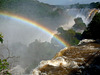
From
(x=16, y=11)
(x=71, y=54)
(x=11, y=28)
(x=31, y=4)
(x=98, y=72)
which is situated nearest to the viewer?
(x=98, y=72)

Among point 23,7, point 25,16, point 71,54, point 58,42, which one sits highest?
point 23,7

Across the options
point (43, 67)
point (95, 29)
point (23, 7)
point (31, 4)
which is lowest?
point (43, 67)

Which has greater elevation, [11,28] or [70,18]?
[70,18]

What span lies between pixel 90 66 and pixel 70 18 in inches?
2049

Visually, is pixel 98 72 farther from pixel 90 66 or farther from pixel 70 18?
pixel 70 18

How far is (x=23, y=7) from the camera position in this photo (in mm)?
69188

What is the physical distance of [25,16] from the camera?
213ft

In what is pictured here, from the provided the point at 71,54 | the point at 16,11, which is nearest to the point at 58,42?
the point at 71,54

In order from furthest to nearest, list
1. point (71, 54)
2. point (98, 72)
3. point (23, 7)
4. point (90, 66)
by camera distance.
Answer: point (23, 7)
point (71, 54)
point (90, 66)
point (98, 72)

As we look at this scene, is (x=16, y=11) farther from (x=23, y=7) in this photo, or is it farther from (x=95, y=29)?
(x=95, y=29)

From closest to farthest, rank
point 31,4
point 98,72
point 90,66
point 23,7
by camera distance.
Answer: point 98,72, point 90,66, point 23,7, point 31,4

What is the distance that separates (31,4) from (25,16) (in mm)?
13838

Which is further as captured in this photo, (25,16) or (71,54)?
(25,16)

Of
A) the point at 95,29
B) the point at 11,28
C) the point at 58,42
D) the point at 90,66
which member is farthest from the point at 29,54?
the point at 11,28
